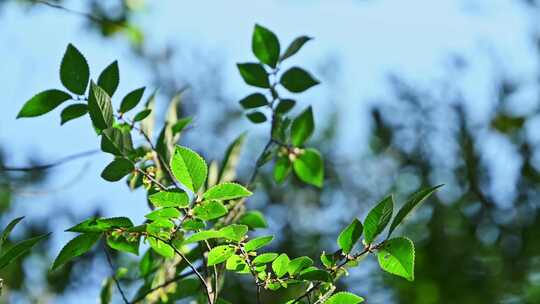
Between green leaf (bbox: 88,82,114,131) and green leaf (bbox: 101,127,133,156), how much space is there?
10 mm

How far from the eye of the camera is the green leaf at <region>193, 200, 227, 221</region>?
0.50 metres

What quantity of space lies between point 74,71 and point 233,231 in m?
0.22

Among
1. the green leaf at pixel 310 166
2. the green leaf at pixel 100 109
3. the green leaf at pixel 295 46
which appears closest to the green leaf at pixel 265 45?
the green leaf at pixel 295 46

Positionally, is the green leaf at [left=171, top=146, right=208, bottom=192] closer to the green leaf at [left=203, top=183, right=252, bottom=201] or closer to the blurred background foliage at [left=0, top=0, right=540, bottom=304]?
the green leaf at [left=203, top=183, right=252, bottom=201]

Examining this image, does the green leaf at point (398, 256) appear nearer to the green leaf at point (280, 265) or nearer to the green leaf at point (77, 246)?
the green leaf at point (280, 265)

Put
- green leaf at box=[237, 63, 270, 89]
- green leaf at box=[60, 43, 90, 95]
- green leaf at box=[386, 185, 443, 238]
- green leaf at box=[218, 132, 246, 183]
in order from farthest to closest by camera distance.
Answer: green leaf at box=[218, 132, 246, 183]
green leaf at box=[237, 63, 270, 89]
green leaf at box=[60, 43, 90, 95]
green leaf at box=[386, 185, 443, 238]

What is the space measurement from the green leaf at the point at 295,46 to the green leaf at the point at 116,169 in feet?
0.83

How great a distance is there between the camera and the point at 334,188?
2826mm

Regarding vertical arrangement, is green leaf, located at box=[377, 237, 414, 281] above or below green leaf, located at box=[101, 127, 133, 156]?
below

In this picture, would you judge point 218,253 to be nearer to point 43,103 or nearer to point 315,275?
point 315,275

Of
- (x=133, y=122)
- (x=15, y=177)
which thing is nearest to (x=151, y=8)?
(x=15, y=177)

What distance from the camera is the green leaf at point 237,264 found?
1.73ft

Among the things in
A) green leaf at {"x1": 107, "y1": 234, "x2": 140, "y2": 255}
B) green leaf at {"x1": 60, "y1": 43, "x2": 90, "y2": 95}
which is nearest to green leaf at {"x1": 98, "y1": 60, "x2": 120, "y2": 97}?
green leaf at {"x1": 60, "y1": 43, "x2": 90, "y2": 95}

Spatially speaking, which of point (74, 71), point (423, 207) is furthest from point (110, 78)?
point (423, 207)
